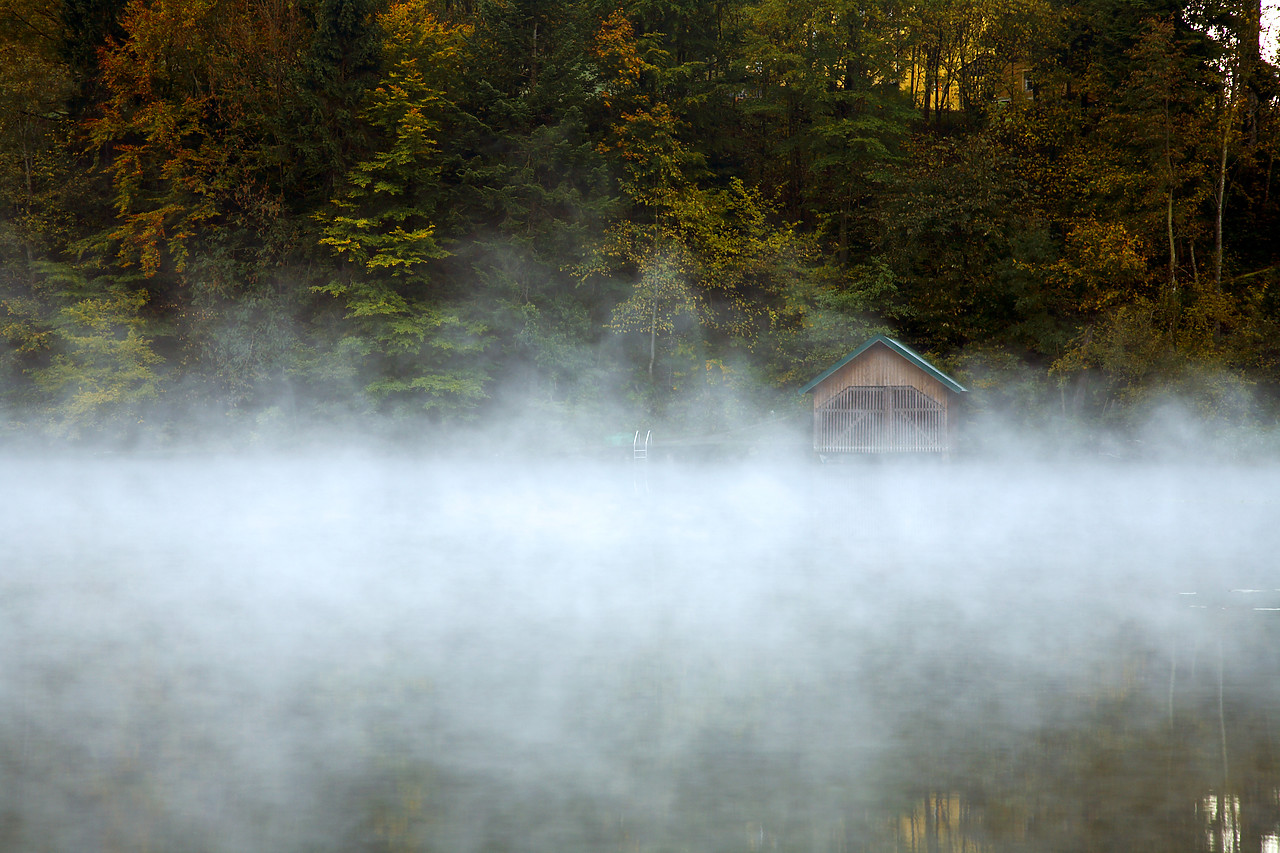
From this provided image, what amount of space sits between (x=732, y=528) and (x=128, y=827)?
13.2m

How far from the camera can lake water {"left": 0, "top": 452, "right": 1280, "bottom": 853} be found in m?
6.61

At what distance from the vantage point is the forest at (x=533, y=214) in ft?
114

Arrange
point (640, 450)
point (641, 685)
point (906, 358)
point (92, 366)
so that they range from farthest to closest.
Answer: point (92, 366), point (640, 450), point (906, 358), point (641, 685)

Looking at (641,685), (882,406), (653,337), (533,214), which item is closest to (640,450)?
(653,337)

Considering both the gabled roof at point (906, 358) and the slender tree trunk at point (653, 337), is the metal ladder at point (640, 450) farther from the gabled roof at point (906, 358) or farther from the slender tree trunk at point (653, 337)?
the gabled roof at point (906, 358)

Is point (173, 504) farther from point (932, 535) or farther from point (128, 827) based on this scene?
point (128, 827)

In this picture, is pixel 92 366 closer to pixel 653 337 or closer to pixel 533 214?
pixel 533 214

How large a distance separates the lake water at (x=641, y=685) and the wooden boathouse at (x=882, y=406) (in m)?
10.3

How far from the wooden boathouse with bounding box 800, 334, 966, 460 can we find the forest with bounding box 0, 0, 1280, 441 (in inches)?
178

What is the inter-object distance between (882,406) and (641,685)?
71.6 ft

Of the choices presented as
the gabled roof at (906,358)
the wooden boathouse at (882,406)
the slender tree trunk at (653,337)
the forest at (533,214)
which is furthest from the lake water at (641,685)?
the slender tree trunk at (653,337)

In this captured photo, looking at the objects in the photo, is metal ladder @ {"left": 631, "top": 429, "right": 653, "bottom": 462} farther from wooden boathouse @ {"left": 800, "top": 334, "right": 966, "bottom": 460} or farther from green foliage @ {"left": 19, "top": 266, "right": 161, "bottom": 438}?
green foliage @ {"left": 19, "top": 266, "right": 161, "bottom": 438}

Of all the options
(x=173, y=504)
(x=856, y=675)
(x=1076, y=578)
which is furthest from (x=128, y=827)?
(x=173, y=504)

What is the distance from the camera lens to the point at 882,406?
29.8 meters
